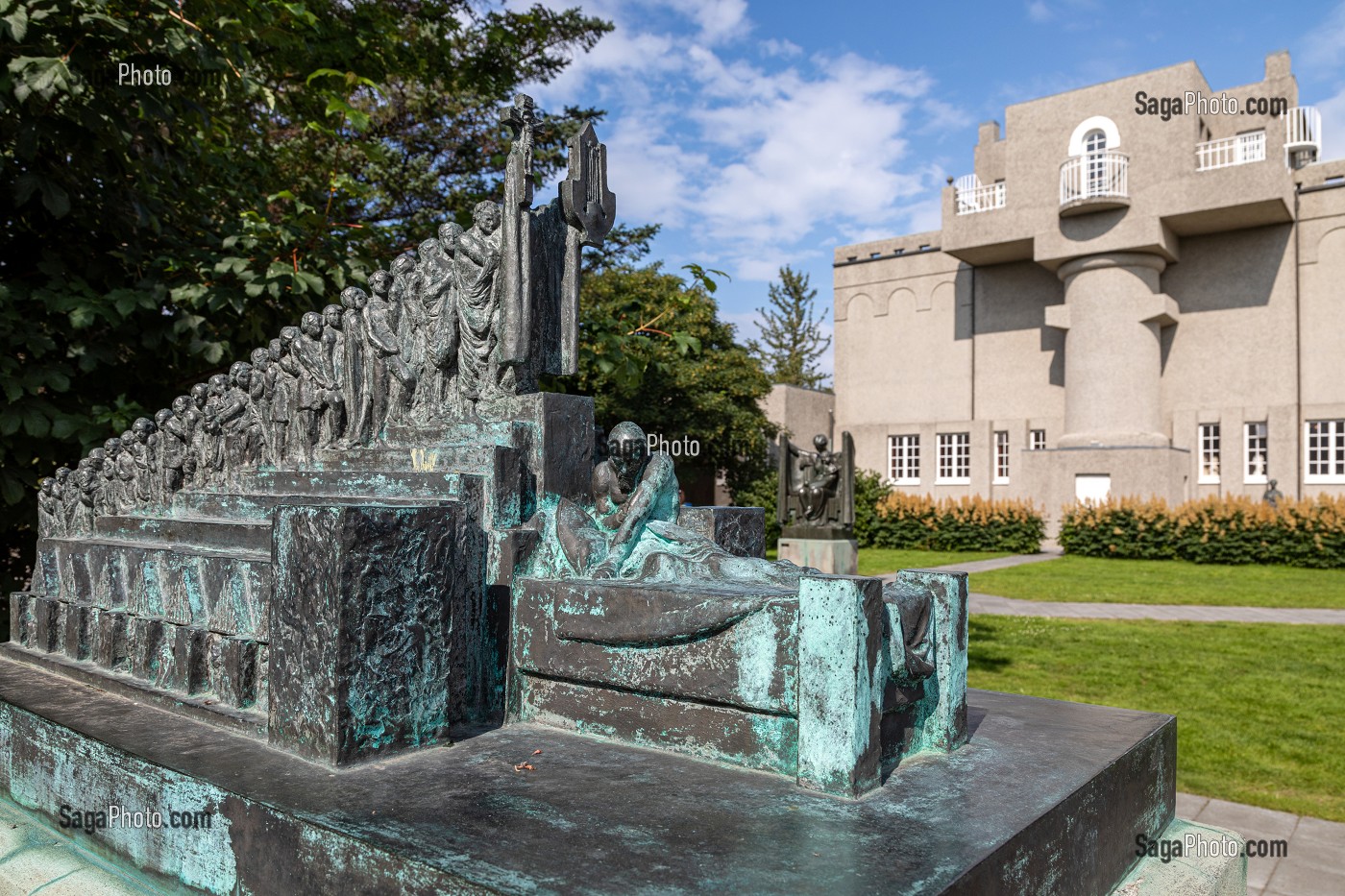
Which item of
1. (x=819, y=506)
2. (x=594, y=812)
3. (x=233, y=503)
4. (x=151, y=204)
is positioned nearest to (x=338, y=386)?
(x=233, y=503)

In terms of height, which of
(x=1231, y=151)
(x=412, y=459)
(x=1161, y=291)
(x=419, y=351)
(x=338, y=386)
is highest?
(x=1231, y=151)

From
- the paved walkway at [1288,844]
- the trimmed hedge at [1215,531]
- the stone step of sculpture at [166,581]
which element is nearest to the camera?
the stone step of sculpture at [166,581]

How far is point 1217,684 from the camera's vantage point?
765 cm

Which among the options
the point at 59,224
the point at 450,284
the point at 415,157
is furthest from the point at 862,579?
the point at 415,157

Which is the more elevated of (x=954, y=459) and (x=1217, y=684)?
(x=954, y=459)

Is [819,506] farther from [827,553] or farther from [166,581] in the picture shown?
[166,581]

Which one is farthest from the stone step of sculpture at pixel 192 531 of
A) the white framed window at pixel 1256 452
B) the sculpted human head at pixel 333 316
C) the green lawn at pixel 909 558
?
the white framed window at pixel 1256 452

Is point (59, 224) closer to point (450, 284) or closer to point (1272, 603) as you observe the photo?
point (450, 284)

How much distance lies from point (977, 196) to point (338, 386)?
24.5 m

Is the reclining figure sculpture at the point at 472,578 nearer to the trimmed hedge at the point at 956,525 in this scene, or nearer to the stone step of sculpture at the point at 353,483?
the stone step of sculpture at the point at 353,483

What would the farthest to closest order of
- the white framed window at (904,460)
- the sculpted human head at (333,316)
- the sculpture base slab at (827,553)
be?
the white framed window at (904,460), the sculpture base slab at (827,553), the sculpted human head at (333,316)

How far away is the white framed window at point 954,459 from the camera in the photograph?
86.8 feet

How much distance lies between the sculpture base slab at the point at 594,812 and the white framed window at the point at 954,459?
79.7ft

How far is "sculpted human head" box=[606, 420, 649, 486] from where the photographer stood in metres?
3.27
